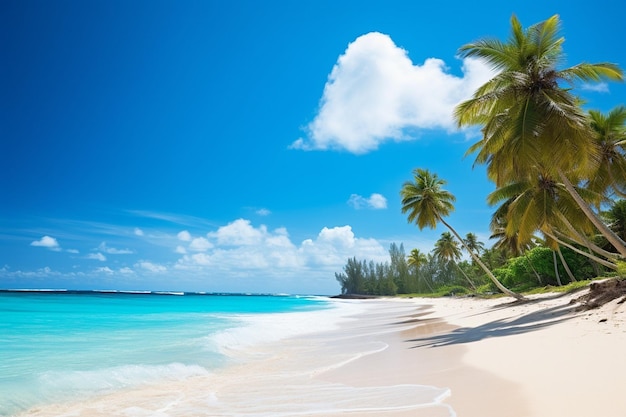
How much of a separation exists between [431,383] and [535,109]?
10570 millimetres

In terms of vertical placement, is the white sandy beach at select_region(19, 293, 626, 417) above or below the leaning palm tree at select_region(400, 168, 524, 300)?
below

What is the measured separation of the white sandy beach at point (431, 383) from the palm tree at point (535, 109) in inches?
195

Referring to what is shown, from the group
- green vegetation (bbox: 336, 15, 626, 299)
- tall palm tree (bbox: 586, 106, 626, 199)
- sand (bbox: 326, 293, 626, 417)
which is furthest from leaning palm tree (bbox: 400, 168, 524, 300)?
sand (bbox: 326, 293, 626, 417)

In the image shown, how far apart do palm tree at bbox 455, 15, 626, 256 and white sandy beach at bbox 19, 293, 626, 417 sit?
195 inches

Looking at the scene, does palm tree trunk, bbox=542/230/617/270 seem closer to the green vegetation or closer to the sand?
the green vegetation

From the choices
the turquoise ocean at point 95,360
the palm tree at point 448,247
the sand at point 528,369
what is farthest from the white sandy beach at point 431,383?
the palm tree at point 448,247

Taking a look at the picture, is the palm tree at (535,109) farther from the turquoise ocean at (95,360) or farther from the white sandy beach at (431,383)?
the turquoise ocean at (95,360)

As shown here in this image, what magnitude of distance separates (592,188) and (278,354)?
56.0 ft

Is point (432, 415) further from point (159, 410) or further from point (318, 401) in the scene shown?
point (159, 410)

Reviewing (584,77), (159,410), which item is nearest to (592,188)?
(584,77)

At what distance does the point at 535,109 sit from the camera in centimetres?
1256

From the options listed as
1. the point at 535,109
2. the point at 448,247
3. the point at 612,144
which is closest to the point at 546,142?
the point at 535,109

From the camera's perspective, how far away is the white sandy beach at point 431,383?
4.11m

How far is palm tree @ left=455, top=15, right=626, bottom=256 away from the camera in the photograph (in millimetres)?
12133
